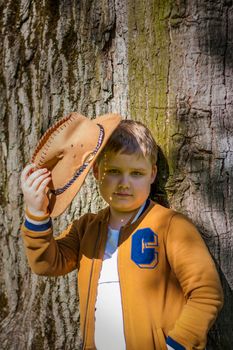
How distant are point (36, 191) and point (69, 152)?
241 millimetres

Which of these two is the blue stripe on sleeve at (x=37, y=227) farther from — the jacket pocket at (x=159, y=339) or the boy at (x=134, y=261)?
the jacket pocket at (x=159, y=339)

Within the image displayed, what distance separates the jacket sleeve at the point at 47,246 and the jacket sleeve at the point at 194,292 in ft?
1.95

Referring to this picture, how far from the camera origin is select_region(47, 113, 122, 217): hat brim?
2.33m

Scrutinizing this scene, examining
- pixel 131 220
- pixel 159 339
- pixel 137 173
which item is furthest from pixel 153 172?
pixel 159 339

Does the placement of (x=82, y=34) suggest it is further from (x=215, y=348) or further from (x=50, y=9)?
(x=215, y=348)

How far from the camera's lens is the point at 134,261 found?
237 centimetres

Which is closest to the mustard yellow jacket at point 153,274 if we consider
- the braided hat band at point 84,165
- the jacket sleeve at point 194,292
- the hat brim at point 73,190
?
the jacket sleeve at point 194,292

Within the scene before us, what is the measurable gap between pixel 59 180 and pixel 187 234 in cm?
65

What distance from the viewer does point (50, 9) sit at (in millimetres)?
3006

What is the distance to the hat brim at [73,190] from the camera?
233 cm

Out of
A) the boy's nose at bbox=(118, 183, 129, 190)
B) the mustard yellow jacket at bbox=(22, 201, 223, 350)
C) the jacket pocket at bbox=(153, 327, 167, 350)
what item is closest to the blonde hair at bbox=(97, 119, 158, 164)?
the boy's nose at bbox=(118, 183, 129, 190)

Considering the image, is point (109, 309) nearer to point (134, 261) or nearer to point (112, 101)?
point (134, 261)

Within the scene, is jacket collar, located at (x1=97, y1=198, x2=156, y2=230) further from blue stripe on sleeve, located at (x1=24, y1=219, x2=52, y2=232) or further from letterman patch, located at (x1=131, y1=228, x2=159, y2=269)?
blue stripe on sleeve, located at (x1=24, y1=219, x2=52, y2=232)

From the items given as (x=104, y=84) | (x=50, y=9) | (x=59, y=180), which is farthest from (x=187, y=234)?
(x=50, y=9)
